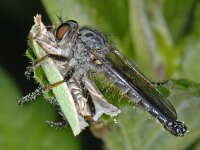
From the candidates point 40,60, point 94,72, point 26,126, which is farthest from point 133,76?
point 26,126

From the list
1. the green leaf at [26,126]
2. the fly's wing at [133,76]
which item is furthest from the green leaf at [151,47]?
the green leaf at [26,126]

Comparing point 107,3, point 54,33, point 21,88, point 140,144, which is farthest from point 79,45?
point 21,88

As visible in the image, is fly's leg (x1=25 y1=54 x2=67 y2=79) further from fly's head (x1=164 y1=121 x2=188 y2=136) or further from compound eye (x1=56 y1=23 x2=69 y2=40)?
fly's head (x1=164 y1=121 x2=188 y2=136)

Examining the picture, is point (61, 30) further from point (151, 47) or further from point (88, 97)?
point (151, 47)

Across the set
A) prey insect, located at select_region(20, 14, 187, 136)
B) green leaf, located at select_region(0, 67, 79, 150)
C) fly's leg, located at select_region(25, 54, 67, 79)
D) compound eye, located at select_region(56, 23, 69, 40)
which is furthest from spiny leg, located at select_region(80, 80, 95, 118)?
green leaf, located at select_region(0, 67, 79, 150)

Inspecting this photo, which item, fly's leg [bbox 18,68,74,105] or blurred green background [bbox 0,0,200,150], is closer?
fly's leg [bbox 18,68,74,105]

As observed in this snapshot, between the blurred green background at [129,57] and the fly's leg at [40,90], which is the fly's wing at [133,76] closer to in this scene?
the blurred green background at [129,57]

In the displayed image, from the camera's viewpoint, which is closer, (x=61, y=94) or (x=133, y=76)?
(x=61, y=94)

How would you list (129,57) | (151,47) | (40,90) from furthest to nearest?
(129,57) < (151,47) < (40,90)
